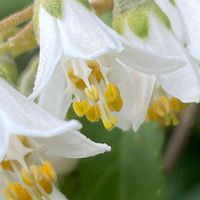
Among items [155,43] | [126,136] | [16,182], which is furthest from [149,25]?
[126,136]

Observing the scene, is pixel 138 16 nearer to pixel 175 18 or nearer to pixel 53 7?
pixel 175 18

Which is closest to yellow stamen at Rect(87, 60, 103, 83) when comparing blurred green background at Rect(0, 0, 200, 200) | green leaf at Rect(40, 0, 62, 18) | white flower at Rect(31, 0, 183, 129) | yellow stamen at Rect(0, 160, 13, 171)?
white flower at Rect(31, 0, 183, 129)

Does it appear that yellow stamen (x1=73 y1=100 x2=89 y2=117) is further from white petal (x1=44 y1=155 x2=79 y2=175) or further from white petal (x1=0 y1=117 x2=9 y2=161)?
white petal (x1=44 y1=155 x2=79 y2=175)

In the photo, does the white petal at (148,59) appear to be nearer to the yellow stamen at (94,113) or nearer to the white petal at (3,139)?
the yellow stamen at (94,113)

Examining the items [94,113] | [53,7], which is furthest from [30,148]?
[53,7]

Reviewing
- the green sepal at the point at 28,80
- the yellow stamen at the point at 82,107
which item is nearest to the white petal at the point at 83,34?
the yellow stamen at the point at 82,107

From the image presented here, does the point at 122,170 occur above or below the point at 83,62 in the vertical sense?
below

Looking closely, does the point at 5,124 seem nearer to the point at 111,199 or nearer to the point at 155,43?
the point at 155,43
